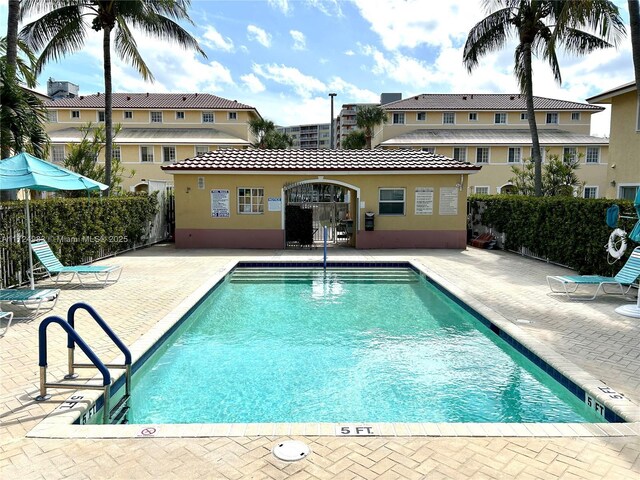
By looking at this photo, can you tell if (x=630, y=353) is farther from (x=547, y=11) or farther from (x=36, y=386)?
(x=547, y=11)

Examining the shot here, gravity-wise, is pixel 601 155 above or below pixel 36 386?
above

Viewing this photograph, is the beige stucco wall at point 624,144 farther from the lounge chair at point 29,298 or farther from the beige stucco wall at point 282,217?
the lounge chair at point 29,298

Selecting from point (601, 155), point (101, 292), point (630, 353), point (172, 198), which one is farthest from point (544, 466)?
point (601, 155)

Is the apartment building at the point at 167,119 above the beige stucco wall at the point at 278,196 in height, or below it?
above

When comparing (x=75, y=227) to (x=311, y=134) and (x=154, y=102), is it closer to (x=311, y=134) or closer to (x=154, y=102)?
(x=154, y=102)

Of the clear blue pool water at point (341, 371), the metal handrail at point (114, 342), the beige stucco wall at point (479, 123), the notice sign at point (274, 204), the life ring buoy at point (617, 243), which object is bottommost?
the clear blue pool water at point (341, 371)

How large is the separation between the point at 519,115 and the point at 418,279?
125ft

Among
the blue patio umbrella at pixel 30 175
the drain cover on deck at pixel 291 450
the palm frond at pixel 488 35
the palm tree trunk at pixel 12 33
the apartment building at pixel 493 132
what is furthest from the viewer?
the apartment building at pixel 493 132

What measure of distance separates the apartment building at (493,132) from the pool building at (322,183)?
75.1 feet

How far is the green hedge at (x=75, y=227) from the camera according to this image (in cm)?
1019

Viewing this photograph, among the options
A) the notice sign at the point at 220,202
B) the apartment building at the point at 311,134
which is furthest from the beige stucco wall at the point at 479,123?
the apartment building at the point at 311,134

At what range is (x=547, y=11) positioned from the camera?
18703 millimetres

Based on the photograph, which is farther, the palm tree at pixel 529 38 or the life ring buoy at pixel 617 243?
the palm tree at pixel 529 38

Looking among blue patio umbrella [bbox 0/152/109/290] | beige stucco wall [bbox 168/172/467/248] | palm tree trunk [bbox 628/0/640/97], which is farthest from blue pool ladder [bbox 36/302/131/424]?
beige stucco wall [bbox 168/172/467/248]
